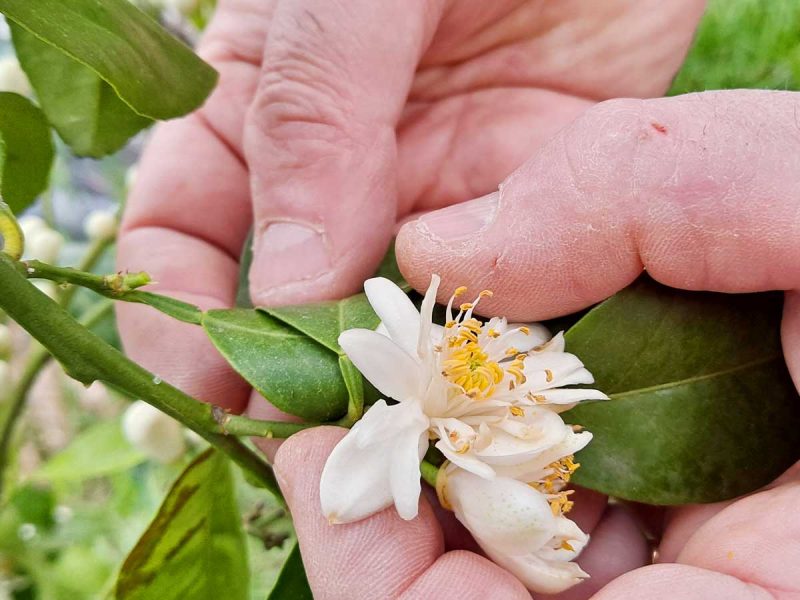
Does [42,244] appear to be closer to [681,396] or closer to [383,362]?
[383,362]

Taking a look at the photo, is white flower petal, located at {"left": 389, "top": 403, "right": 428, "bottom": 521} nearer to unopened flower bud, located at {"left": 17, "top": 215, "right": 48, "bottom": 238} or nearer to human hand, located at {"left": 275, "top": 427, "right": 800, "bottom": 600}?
human hand, located at {"left": 275, "top": 427, "right": 800, "bottom": 600}

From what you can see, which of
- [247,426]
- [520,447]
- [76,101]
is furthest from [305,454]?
[76,101]

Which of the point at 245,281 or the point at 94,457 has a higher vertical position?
the point at 245,281

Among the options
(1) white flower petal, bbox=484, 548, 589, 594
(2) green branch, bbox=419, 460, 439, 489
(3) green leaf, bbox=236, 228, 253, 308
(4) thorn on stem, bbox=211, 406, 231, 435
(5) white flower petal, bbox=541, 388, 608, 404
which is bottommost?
(1) white flower petal, bbox=484, 548, 589, 594

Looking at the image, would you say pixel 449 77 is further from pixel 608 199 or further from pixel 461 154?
pixel 608 199

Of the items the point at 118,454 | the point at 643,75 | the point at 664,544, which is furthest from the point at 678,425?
the point at 118,454

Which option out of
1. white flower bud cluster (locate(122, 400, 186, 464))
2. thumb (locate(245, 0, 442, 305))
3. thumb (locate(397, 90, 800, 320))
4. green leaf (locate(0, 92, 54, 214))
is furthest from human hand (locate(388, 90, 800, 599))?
white flower bud cluster (locate(122, 400, 186, 464))
